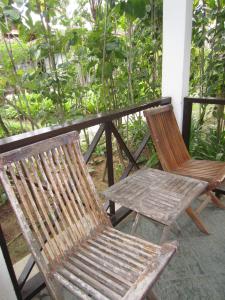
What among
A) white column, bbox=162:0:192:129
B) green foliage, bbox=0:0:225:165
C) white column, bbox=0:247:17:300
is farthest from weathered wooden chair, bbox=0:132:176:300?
white column, bbox=162:0:192:129

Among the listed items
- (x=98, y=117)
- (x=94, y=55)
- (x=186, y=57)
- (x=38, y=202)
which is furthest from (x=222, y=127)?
(x=38, y=202)

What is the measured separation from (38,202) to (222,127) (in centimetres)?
297

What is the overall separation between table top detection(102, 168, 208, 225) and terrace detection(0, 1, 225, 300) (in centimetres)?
29

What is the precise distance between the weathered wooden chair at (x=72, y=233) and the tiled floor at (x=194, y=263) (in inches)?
20.2

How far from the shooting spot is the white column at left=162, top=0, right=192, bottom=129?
7.20ft

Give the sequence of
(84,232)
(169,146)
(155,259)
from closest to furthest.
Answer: (155,259), (84,232), (169,146)

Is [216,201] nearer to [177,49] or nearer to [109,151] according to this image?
[109,151]

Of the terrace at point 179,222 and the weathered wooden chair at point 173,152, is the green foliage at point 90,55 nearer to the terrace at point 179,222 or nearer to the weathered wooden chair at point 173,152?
the terrace at point 179,222

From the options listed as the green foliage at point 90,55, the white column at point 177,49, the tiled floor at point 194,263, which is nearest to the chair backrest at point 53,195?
the tiled floor at point 194,263

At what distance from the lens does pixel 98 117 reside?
5.60 feet

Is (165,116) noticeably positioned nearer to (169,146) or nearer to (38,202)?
(169,146)

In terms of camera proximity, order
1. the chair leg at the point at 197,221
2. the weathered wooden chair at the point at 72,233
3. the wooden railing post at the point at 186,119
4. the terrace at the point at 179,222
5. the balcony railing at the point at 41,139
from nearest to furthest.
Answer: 1. the weathered wooden chair at the point at 72,233
2. the balcony railing at the point at 41,139
3. the terrace at the point at 179,222
4. the chair leg at the point at 197,221
5. the wooden railing post at the point at 186,119

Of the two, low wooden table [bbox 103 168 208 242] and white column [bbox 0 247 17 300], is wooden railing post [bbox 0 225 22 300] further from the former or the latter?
low wooden table [bbox 103 168 208 242]

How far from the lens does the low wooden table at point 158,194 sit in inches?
56.7
